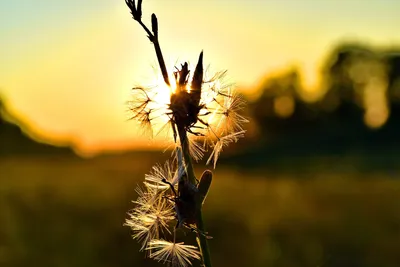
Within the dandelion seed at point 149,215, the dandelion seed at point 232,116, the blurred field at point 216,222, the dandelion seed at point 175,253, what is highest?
the dandelion seed at point 232,116

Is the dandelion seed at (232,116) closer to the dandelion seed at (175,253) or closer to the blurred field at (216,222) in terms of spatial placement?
the dandelion seed at (175,253)

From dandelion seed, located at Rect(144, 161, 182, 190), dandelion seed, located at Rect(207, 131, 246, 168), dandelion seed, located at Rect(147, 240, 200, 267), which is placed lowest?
dandelion seed, located at Rect(147, 240, 200, 267)

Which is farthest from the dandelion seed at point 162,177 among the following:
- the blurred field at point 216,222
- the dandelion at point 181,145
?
the blurred field at point 216,222

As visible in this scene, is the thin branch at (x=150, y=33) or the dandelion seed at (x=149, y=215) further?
the dandelion seed at (x=149, y=215)

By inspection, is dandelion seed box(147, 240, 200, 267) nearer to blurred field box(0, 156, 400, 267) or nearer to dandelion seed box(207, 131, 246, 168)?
dandelion seed box(207, 131, 246, 168)

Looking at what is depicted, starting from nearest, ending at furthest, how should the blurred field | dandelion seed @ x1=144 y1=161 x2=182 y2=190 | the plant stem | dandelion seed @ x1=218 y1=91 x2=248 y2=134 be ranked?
the plant stem < dandelion seed @ x1=144 y1=161 x2=182 y2=190 < dandelion seed @ x1=218 y1=91 x2=248 y2=134 < the blurred field

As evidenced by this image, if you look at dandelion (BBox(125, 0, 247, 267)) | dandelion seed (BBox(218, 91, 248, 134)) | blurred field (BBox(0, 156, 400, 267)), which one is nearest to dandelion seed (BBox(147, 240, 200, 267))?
dandelion (BBox(125, 0, 247, 267))

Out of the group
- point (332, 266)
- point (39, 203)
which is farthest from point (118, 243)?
point (332, 266)

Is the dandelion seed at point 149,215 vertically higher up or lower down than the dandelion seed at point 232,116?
lower down
